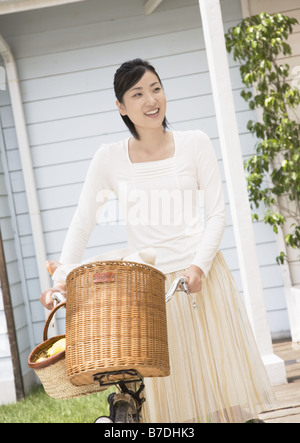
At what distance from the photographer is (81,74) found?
17.2ft

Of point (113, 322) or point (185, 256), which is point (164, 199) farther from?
point (113, 322)

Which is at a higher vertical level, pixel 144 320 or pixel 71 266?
pixel 71 266

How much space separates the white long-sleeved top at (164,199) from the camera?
2.70 meters

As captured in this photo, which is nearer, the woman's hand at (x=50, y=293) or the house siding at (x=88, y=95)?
the woman's hand at (x=50, y=293)

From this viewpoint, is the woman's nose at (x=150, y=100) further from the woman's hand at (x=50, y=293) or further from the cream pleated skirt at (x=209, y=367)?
the woman's hand at (x=50, y=293)

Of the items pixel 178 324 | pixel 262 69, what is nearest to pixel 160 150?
pixel 178 324

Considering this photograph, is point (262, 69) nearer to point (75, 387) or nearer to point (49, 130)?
point (49, 130)

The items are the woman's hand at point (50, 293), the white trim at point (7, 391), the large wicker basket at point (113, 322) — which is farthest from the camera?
the white trim at point (7, 391)

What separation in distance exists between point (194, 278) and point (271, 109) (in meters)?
2.98

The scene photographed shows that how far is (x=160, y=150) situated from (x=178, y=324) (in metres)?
0.72

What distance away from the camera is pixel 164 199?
267cm
